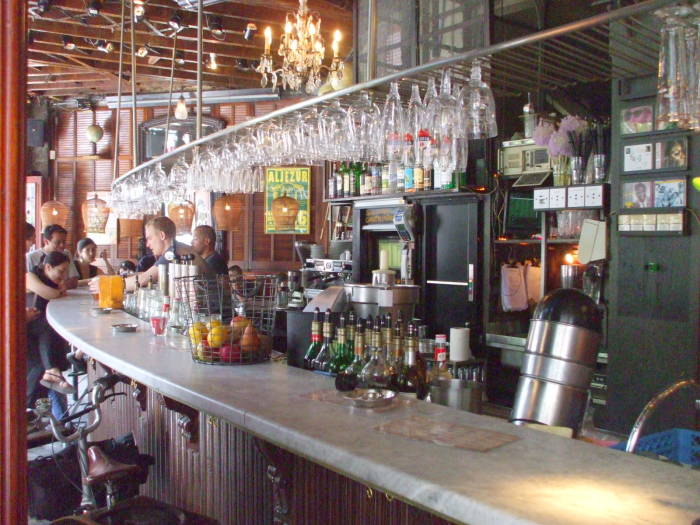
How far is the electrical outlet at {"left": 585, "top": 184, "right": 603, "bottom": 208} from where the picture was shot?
4.89 meters

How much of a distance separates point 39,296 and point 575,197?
458 centimetres

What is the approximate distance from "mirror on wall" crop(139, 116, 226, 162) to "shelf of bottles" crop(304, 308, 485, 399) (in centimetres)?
819

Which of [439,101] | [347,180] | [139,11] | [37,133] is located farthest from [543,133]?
[37,133]

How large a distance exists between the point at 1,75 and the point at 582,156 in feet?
16.7

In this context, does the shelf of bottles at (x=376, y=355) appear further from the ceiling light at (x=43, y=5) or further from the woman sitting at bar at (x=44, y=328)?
the ceiling light at (x=43, y=5)

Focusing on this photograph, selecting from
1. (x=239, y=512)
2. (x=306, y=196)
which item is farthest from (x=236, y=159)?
(x=306, y=196)

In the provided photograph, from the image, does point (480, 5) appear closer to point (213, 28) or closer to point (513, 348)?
point (513, 348)

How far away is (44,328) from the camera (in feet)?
17.4

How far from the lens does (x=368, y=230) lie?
713cm

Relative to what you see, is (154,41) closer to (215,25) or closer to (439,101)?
(215,25)

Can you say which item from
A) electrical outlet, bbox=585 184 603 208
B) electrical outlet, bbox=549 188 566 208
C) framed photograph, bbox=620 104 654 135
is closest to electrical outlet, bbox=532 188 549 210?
electrical outlet, bbox=549 188 566 208

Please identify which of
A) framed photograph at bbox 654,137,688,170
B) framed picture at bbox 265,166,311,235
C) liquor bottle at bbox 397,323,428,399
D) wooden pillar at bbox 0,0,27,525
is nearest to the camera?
wooden pillar at bbox 0,0,27,525

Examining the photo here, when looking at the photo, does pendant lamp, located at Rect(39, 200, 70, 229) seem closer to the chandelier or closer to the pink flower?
the chandelier

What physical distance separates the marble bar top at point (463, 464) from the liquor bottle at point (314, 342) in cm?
27
